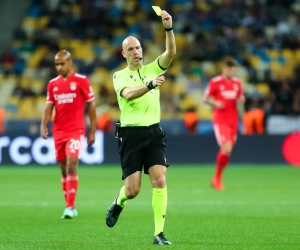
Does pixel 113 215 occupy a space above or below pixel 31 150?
below

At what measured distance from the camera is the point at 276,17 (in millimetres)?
30906

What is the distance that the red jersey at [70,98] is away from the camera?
497 inches

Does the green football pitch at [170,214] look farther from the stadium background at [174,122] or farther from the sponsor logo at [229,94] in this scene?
the sponsor logo at [229,94]

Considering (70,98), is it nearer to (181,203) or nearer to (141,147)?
(181,203)

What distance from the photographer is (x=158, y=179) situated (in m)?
9.06

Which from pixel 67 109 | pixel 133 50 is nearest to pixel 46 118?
pixel 67 109

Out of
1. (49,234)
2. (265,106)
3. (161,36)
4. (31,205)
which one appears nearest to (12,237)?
(49,234)

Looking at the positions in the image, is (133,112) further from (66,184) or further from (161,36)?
(161,36)

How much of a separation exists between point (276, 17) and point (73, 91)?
19356 mm

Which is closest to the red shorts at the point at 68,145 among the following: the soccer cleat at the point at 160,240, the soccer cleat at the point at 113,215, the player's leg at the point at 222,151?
the soccer cleat at the point at 113,215

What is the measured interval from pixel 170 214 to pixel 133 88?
4.19m

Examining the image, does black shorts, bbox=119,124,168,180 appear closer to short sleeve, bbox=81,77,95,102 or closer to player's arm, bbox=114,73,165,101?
player's arm, bbox=114,73,165,101

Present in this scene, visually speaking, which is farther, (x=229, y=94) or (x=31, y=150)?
(x=31, y=150)

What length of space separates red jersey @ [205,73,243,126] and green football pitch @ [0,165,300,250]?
1389 millimetres
